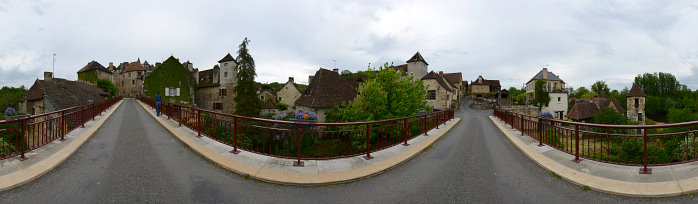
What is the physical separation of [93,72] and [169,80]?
3789 centimetres

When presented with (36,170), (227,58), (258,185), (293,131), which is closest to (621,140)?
(293,131)

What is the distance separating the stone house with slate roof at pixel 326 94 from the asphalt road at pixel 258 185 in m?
19.1

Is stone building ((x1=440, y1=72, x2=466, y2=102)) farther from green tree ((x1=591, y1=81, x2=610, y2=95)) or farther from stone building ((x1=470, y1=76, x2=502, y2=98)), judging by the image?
green tree ((x1=591, y1=81, x2=610, y2=95))

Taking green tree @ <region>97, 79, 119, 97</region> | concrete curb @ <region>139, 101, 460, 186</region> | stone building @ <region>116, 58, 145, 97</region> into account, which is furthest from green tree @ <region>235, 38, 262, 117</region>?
green tree @ <region>97, 79, 119, 97</region>

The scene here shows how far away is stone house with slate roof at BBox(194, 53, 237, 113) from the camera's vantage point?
4272 centimetres

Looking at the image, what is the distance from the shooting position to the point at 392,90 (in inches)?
695

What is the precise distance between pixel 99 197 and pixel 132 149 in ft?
11.5

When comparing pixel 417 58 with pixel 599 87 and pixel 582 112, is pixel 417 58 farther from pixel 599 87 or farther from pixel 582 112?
pixel 599 87

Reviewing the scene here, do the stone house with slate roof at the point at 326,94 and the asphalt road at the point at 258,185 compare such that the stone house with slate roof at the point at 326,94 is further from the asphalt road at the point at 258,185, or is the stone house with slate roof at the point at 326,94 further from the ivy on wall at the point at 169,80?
the ivy on wall at the point at 169,80

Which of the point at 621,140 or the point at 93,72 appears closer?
the point at 621,140

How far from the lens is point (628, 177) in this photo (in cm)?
510

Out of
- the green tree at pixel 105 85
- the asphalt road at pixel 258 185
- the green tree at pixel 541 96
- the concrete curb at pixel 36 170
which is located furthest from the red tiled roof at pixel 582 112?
the green tree at pixel 105 85

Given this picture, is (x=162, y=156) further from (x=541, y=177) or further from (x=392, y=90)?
A: (x=392, y=90)

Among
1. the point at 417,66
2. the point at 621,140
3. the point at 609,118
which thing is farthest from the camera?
the point at 417,66
